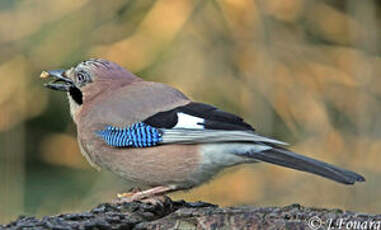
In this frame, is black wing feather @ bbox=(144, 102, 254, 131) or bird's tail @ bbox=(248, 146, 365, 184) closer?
bird's tail @ bbox=(248, 146, 365, 184)

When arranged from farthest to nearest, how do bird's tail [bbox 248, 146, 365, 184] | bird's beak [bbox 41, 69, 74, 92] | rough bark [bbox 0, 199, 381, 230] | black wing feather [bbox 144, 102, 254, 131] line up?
bird's beak [bbox 41, 69, 74, 92] < black wing feather [bbox 144, 102, 254, 131] < bird's tail [bbox 248, 146, 365, 184] < rough bark [bbox 0, 199, 381, 230]

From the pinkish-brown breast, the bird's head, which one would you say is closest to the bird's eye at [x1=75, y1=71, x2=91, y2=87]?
the bird's head

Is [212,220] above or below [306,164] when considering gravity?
below

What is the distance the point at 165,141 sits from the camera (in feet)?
12.5

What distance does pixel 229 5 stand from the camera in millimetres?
6023

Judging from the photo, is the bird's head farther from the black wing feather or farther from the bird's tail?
the bird's tail

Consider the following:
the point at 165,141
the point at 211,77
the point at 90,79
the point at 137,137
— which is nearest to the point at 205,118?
the point at 165,141

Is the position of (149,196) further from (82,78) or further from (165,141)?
(82,78)

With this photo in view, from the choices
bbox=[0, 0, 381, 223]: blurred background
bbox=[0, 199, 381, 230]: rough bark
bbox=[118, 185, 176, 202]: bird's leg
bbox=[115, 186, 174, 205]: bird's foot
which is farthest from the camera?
bbox=[0, 0, 381, 223]: blurred background

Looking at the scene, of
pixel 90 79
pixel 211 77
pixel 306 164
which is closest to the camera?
pixel 306 164

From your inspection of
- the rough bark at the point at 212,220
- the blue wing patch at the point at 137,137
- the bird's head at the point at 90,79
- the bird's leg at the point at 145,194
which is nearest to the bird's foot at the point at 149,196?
the bird's leg at the point at 145,194

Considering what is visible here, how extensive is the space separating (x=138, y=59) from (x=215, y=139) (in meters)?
2.34

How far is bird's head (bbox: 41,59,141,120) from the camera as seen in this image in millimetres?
4289

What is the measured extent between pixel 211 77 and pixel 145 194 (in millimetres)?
2329
